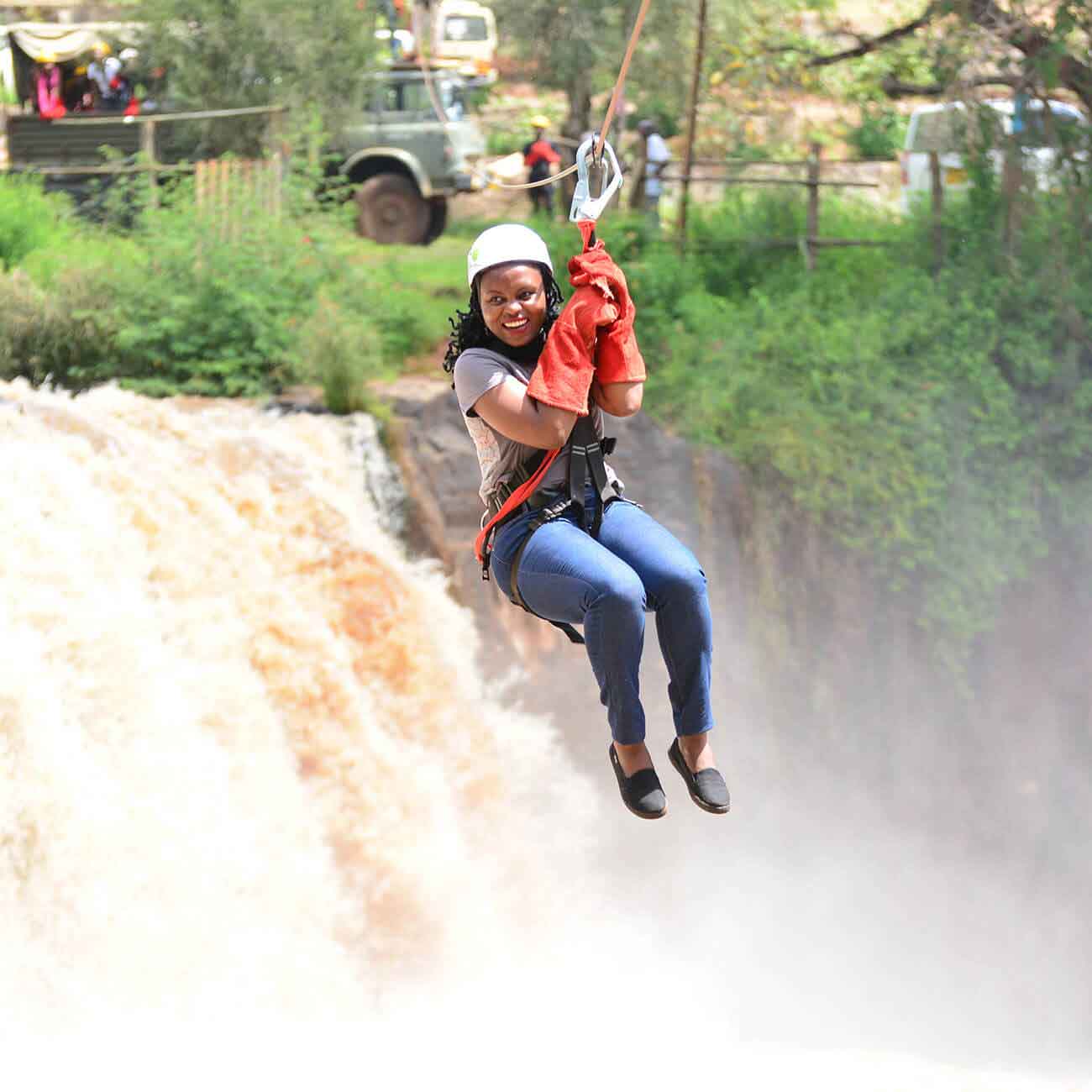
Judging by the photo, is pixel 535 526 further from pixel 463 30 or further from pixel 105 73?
pixel 463 30

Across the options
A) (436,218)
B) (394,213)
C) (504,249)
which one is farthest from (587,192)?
(436,218)

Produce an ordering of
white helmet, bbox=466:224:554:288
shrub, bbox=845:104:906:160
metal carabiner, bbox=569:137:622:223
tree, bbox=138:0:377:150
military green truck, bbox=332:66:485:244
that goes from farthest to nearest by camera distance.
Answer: shrub, bbox=845:104:906:160, military green truck, bbox=332:66:485:244, tree, bbox=138:0:377:150, white helmet, bbox=466:224:554:288, metal carabiner, bbox=569:137:622:223

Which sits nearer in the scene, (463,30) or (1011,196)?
(1011,196)

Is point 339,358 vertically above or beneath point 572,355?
beneath

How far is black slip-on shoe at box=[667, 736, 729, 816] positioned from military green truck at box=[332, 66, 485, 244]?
14100 mm

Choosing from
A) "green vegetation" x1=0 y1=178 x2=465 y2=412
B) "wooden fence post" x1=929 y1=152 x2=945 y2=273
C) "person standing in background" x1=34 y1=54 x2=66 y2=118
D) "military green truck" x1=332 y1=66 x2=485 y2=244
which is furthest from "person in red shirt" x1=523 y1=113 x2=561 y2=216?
"person standing in background" x1=34 y1=54 x2=66 y2=118

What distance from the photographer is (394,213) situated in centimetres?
1755

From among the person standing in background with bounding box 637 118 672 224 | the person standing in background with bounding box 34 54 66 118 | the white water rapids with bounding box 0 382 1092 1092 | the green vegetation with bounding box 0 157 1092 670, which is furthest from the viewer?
the person standing in background with bounding box 34 54 66 118

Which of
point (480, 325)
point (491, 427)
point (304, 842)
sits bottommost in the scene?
point (304, 842)

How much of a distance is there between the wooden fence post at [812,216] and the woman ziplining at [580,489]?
9.62 m

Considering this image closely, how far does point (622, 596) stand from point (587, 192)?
1.11 meters

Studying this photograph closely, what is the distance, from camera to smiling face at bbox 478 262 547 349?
13.1ft

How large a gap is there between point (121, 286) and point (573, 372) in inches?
350

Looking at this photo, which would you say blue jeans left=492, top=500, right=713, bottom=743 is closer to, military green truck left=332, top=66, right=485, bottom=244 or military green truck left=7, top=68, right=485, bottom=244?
military green truck left=7, top=68, right=485, bottom=244
